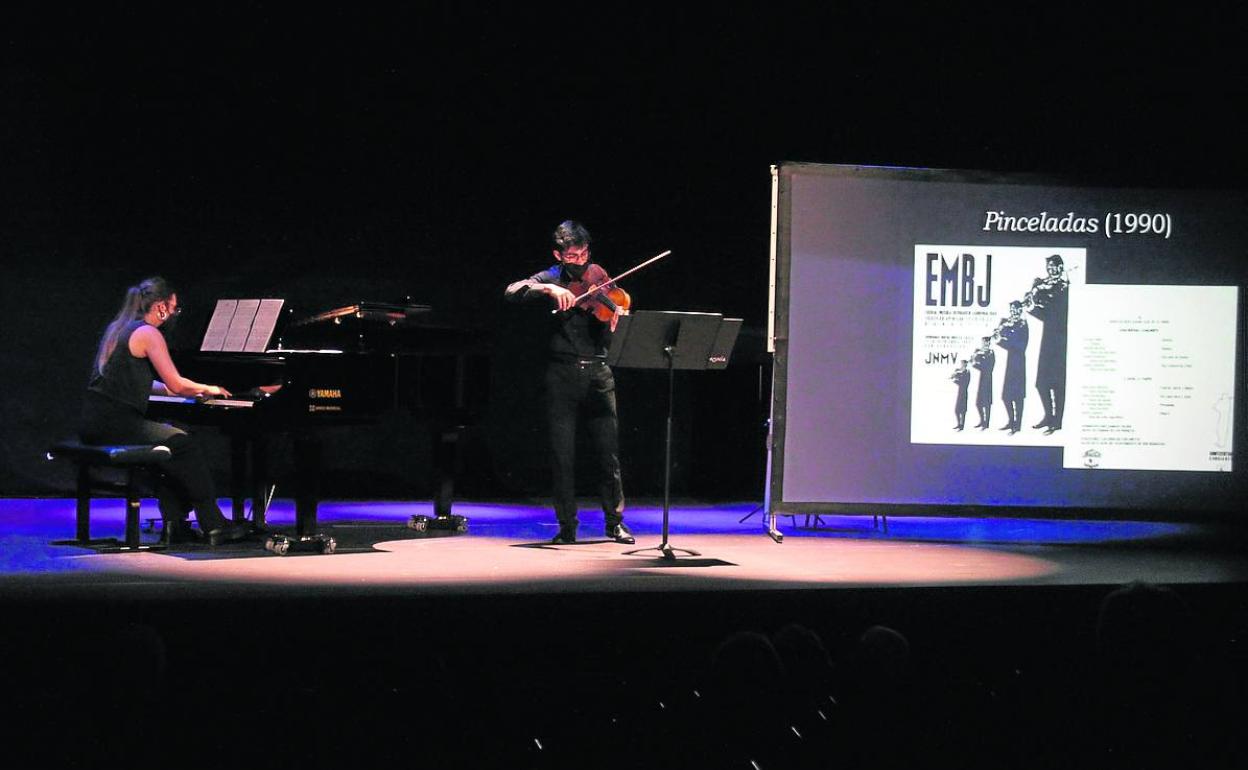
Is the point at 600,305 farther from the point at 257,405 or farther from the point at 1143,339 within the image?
the point at 1143,339

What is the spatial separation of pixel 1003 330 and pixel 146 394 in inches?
172

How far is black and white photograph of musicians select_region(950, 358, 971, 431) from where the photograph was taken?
7.66 meters

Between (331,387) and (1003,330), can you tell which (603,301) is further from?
(1003,330)

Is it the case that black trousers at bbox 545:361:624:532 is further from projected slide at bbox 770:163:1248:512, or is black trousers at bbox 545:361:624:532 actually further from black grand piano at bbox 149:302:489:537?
projected slide at bbox 770:163:1248:512

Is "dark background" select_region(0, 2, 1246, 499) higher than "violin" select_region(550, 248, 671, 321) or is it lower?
higher

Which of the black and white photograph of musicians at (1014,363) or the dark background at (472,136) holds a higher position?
the dark background at (472,136)

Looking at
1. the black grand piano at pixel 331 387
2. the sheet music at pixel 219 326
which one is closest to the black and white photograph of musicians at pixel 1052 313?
the black grand piano at pixel 331 387

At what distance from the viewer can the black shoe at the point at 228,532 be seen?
6.92 m

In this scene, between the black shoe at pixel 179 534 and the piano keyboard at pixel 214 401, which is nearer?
the piano keyboard at pixel 214 401

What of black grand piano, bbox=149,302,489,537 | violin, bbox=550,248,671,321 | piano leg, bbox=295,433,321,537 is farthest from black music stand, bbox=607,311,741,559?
piano leg, bbox=295,433,321,537

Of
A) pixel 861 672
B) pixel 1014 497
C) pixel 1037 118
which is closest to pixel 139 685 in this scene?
pixel 861 672

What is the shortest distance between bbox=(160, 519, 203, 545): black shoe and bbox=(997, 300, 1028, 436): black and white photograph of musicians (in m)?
4.21

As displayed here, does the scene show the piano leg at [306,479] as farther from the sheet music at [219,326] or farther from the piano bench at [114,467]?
the sheet music at [219,326]

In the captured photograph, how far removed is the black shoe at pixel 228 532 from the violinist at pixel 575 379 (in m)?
1.54
